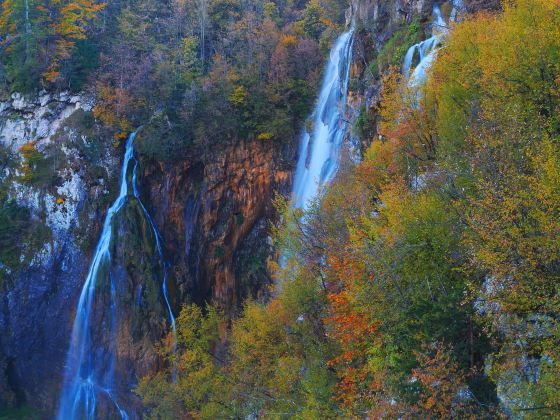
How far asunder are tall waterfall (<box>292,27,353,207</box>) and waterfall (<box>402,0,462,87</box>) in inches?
235

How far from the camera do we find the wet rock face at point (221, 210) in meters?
30.3

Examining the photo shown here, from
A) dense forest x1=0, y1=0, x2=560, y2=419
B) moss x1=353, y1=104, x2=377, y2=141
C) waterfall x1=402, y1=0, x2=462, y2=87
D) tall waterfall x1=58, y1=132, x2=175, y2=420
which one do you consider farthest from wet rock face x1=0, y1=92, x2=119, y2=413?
waterfall x1=402, y1=0, x2=462, y2=87

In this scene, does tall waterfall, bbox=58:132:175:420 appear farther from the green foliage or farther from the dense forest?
the green foliage

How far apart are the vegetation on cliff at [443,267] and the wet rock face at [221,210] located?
11171mm

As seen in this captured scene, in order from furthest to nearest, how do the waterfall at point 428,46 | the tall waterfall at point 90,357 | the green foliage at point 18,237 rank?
the green foliage at point 18,237, the tall waterfall at point 90,357, the waterfall at point 428,46

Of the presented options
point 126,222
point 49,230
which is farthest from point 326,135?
point 49,230

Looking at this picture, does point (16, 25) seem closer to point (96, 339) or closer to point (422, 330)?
point (96, 339)

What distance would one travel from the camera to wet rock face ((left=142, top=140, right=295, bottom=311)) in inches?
1193

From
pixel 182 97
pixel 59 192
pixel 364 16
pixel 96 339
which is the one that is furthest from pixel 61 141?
pixel 364 16

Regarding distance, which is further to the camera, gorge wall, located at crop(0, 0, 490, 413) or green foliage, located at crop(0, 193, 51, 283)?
green foliage, located at crop(0, 193, 51, 283)

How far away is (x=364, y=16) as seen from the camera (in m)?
28.6

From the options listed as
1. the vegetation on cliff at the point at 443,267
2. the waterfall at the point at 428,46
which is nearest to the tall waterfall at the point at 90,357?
the vegetation on cliff at the point at 443,267

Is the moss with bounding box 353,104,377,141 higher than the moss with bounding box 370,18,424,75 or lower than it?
lower

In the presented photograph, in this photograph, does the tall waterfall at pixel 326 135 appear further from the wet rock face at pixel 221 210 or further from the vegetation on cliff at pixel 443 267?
the vegetation on cliff at pixel 443 267
